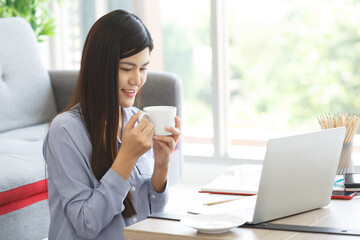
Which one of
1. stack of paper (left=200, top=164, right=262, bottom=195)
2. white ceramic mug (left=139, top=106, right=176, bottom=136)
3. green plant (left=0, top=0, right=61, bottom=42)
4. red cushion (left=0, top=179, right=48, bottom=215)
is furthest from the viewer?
green plant (left=0, top=0, right=61, bottom=42)

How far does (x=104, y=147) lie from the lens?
54.9 inches

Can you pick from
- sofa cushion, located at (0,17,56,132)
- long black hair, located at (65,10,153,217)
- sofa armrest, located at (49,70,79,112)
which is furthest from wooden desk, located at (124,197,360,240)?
→ sofa armrest, located at (49,70,79,112)

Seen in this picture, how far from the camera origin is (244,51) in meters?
7.36

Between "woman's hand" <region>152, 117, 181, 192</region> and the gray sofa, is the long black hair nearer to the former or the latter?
"woman's hand" <region>152, 117, 181, 192</region>

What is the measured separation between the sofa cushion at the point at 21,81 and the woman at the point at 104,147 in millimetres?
1469

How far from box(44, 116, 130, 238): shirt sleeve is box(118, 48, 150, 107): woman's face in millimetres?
151

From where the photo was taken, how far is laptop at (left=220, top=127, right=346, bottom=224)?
1077mm

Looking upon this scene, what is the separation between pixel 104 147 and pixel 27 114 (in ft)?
5.33

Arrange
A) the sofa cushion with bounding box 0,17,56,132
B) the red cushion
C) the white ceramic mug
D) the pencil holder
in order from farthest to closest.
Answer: the sofa cushion with bounding box 0,17,56,132
the red cushion
the pencil holder
the white ceramic mug

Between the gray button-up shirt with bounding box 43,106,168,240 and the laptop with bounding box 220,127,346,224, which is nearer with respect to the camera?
the laptop with bounding box 220,127,346,224

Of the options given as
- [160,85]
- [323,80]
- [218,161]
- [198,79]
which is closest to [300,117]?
[323,80]

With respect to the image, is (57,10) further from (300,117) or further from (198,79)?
(300,117)

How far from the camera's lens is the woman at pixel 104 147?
130cm

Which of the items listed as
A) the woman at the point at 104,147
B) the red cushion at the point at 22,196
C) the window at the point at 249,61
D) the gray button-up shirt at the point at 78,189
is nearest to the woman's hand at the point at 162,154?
the woman at the point at 104,147
